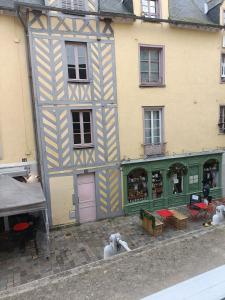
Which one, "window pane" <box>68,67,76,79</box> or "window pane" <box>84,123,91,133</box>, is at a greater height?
"window pane" <box>68,67,76,79</box>

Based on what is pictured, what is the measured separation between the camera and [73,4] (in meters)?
8.61

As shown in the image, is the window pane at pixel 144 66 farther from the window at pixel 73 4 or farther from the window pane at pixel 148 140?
the window at pixel 73 4

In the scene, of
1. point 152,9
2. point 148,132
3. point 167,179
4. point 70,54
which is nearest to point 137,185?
point 167,179

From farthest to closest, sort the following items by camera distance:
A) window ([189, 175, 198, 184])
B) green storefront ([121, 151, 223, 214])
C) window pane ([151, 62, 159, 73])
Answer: window ([189, 175, 198, 184])
green storefront ([121, 151, 223, 214])
window pane ([151, 62, 159, 73])

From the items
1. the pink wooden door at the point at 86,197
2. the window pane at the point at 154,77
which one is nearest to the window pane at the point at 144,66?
the window pane at the point at 154,77

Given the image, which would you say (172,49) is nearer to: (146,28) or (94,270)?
(146,28)

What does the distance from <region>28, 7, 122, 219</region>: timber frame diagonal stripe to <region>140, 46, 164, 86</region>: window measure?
1542 mm

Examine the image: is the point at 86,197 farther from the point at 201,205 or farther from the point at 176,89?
the point at 176,89

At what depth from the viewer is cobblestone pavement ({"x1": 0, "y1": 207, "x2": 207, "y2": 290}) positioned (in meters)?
6.43

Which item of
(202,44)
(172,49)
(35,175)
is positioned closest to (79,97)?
(35,175)

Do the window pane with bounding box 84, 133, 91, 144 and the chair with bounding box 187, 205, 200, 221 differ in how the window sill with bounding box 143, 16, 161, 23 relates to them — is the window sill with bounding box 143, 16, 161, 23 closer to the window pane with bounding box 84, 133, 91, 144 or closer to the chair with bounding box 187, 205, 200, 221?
the window pane with bounding box 84, 133, 91, 144

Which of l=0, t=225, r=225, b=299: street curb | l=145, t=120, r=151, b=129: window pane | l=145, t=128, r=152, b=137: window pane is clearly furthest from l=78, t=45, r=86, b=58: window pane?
l=0, t=225, r=225, b=299: street curb

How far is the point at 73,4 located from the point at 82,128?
16.1 ft

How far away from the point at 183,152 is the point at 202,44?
5.42 m
